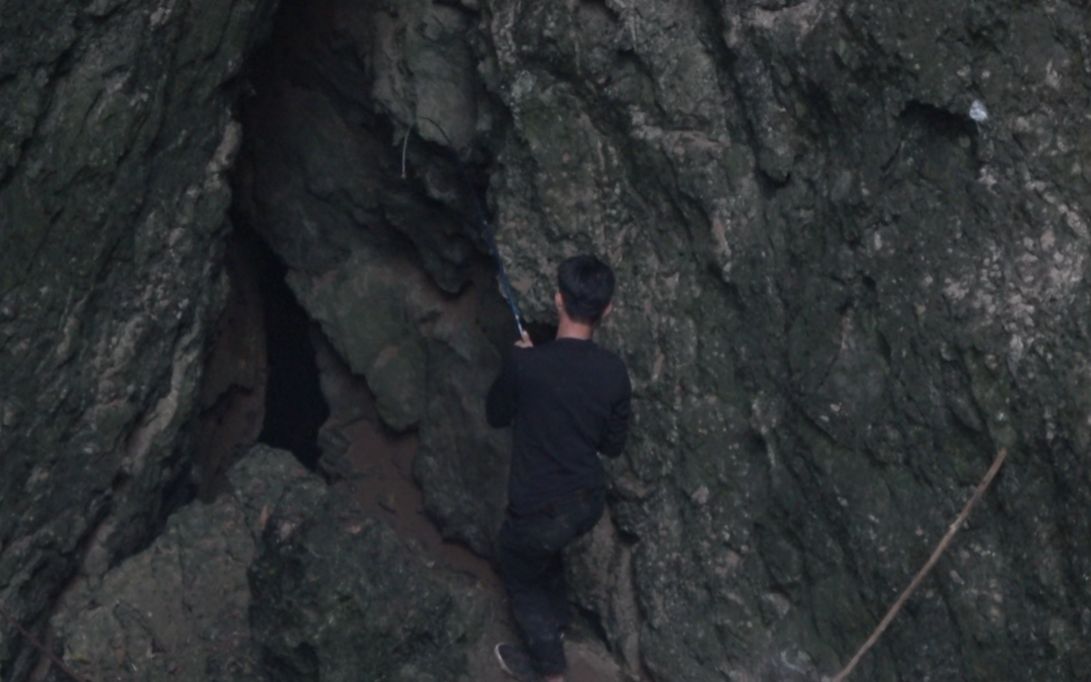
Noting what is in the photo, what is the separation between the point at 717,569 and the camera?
461 cm

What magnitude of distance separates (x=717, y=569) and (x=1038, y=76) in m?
1.82

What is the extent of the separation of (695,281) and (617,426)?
1.74 ft

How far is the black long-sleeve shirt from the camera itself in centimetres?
439

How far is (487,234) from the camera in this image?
4984 millimetres

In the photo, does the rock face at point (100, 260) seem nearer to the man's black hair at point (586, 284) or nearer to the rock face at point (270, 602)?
the rock face at point (270, 602)

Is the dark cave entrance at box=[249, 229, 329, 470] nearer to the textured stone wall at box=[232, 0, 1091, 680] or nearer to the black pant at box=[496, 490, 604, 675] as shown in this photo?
the textured stone wall at box=[232, 0, 1091, 680]

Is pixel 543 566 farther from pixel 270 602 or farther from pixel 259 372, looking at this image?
pixel 259 372

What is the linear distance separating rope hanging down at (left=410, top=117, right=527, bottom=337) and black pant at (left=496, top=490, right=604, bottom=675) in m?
0.60

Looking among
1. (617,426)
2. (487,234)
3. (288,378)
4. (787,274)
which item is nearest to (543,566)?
(617,426)

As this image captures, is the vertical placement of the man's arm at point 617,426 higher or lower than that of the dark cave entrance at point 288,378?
higher

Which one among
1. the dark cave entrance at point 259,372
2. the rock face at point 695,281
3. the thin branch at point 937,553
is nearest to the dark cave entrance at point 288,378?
the dark cave entrance at point 259,372

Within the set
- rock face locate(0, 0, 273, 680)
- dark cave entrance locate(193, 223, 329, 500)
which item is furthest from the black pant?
dark cave entrance locate(193, 223, 329, 500)

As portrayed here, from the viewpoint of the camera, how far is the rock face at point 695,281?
151 inches

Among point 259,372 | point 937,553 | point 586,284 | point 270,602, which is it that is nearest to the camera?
point 937,553
